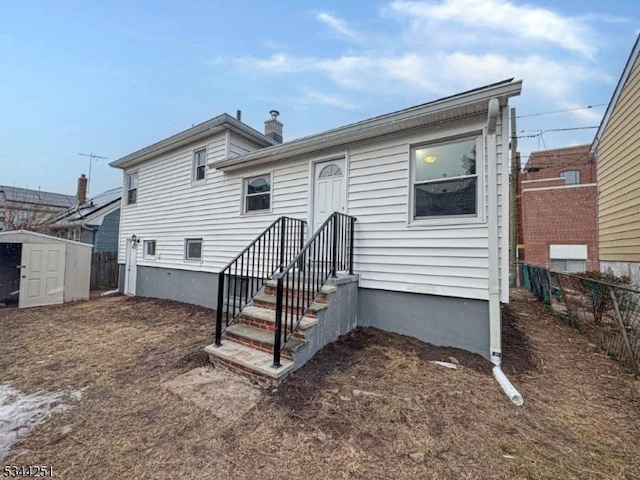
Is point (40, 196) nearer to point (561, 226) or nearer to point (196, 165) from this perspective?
point (196, 165)

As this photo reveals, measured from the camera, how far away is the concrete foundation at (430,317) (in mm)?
3963

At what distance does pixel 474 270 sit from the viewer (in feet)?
13.1

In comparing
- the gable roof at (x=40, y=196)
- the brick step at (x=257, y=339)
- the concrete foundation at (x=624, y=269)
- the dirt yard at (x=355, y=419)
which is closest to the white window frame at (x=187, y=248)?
the dirt yard at (x=355, y=419)

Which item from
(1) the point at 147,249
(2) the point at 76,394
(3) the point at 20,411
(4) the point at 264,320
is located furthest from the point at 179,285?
(3) the point at 20,411

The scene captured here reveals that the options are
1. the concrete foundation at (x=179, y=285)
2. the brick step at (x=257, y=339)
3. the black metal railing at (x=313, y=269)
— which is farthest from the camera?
the concrete foundation at (x=179, y=285)

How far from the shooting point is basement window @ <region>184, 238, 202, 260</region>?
8102 millimetres

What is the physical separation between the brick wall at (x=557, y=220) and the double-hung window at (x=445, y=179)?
52.5 feet

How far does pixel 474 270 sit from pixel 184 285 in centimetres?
752

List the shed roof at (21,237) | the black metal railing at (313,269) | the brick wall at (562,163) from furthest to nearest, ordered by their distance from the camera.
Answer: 1. the brick wall at (562,163)
2. the shed roof at (21,237)
3. the black metal railing at (313,269)

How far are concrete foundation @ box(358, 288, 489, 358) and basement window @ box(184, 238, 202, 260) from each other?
17.2ft

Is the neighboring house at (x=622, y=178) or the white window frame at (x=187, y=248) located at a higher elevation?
the neighboring house at (x=622, y=178)

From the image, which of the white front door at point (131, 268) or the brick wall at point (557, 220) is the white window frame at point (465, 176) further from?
the brick wall at point (557, 220)

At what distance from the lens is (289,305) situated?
409 cm

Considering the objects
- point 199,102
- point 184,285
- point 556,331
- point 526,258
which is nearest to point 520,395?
point 556,331
